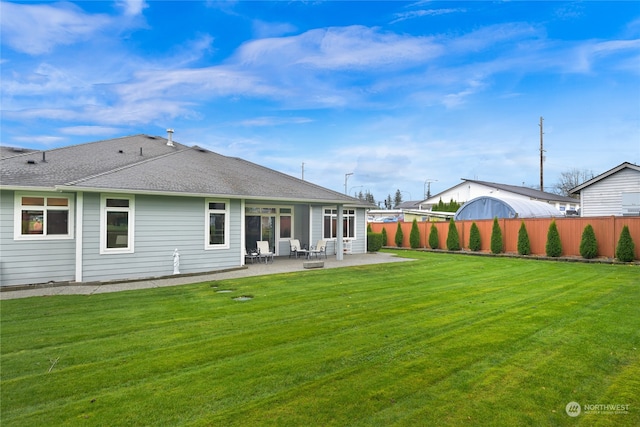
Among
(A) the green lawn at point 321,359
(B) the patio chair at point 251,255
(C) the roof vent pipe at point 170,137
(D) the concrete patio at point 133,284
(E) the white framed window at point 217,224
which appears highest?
(C) the roof vent pipe at point 170,137

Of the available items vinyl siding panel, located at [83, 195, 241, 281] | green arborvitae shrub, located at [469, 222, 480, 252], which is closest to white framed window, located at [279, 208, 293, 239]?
vinyl siding panel, located at [83, 195, 241, 281]

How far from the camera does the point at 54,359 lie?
4270mm

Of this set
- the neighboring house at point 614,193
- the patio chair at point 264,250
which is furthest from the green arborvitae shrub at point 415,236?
the patio chair at point 264,250

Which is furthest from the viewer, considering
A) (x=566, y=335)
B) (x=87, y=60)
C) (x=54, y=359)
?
(x=87, y=60)

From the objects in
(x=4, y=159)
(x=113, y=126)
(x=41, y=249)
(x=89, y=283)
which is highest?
(x=113, y=126)

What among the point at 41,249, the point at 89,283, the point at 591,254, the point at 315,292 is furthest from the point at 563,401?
the point at 591,254

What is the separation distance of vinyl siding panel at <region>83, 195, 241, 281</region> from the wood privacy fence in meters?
14.1

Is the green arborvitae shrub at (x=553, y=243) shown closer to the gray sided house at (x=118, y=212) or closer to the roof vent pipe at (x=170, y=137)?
the gray sided house at (x=118, y=212)

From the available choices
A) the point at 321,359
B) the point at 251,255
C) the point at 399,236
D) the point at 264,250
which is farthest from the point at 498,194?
the point at 321,359

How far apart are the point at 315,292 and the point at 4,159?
11577 millimetres

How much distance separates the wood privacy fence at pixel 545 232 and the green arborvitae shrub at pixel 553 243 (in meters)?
0.36

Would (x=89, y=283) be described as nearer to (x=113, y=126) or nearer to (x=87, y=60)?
(x=87, y=60)

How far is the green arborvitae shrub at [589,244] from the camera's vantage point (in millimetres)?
14289

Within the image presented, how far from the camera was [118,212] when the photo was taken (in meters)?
10.1
